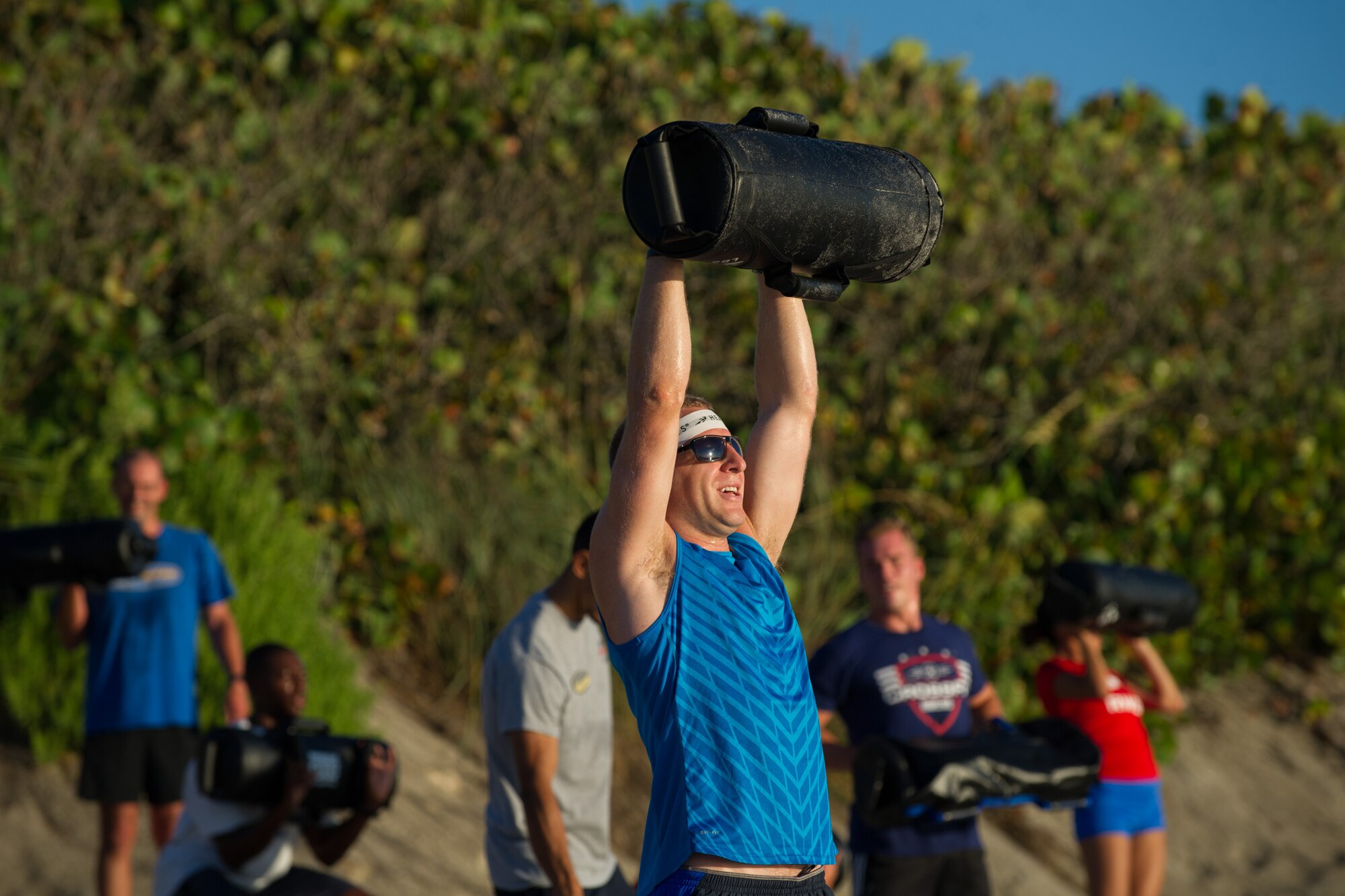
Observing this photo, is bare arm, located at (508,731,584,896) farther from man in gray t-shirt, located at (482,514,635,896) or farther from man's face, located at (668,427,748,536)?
man's face, located at (668,427,748,536)

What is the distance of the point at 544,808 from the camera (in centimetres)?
376

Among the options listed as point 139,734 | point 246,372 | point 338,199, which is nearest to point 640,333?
point 139,734

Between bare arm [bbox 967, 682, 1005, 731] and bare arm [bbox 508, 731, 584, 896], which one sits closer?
A: bare arm [bbox 508, 731, 584, 896]

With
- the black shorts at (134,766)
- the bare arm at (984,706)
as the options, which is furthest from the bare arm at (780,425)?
the black shorts at (134,766)

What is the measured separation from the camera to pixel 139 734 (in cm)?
570

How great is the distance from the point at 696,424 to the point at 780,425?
26 centimetres

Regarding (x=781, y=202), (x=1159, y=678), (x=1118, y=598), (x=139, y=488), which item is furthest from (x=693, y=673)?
(x=1159, y=678)

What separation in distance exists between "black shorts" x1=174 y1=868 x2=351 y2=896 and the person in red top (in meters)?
3.15

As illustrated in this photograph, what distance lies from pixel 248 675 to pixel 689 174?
A: 294 cm

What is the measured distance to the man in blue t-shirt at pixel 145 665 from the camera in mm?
5617

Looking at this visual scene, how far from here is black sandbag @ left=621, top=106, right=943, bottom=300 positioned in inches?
95.1

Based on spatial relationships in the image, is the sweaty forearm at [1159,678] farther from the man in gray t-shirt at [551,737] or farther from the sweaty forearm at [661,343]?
the sweaty forearm at [661,343]

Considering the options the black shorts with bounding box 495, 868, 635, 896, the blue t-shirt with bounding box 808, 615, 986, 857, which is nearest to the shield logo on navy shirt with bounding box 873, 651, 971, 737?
the blue t-shirt with bounding box 808, 615, 986, 857

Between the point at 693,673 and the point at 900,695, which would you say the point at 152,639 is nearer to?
the point at 900,695
